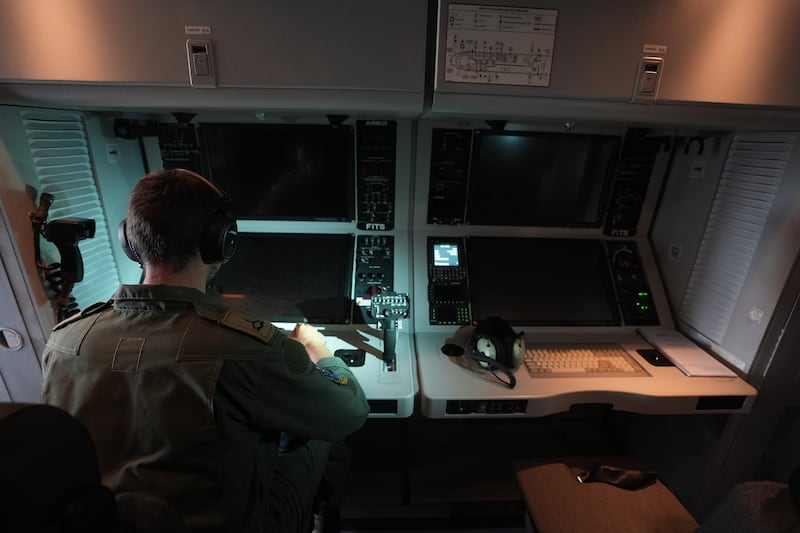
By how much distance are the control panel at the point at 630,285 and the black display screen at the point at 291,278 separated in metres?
1.24

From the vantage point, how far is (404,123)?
1729 millimetres

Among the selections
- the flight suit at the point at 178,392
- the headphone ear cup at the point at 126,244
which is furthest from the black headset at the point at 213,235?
the flight suit at the point at 178,392

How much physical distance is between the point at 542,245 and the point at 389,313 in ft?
2.94

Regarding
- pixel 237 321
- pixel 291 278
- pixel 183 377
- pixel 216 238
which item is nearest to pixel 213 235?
pixel 216 238

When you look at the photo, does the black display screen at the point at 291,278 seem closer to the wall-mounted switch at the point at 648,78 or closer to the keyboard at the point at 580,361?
the keyboard at the point at 580,361

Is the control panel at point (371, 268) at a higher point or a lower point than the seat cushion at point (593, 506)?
higher

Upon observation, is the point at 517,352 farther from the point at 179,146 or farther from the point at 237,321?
the point at 179,146

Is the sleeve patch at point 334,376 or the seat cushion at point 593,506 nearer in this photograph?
the sleeve patch at point 334,376

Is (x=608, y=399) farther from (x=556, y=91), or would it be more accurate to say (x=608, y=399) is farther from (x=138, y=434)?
(x=138, y=434)

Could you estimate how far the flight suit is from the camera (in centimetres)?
89

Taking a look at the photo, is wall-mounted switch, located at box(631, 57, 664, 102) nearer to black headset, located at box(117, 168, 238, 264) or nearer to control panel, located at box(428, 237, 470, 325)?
control panel, located at box(428, 237, 470, 325)

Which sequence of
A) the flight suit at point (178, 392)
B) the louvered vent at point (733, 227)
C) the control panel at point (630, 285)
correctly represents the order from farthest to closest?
1. the control panel at point (630, 285)
2. the louvered vent at point (733, 227)
3. the flight suit at point (178, 392)

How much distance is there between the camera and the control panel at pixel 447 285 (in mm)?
1749

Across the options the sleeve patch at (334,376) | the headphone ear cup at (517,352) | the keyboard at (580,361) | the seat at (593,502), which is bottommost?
the seat at (593,502)
